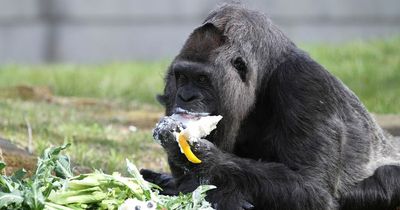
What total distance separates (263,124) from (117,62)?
9.29 m

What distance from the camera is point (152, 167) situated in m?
7.20

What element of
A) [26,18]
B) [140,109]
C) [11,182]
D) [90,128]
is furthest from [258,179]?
[26,18]

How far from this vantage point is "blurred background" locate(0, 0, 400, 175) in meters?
7.77

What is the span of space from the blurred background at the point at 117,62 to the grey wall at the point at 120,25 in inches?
0.8

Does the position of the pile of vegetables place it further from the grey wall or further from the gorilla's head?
the grey wall

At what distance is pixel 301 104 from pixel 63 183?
160 centimetres

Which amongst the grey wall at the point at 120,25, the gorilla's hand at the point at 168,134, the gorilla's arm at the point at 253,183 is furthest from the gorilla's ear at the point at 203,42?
the grey wall at the point at 120,25

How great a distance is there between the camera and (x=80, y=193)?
15.7 feet

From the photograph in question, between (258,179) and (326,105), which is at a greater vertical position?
(326,105)

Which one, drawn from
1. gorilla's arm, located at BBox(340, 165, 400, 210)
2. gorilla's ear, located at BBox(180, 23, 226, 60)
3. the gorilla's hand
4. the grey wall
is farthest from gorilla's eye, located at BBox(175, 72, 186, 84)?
the grey wall

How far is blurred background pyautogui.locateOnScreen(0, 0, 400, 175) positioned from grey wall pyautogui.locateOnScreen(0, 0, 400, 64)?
0.02 m

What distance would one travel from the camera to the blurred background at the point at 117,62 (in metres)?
7.77

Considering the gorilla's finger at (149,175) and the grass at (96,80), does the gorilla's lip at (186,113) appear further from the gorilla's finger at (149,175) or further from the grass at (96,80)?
the grass at (96,80)

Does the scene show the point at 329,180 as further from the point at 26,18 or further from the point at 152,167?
the point at 26,18
